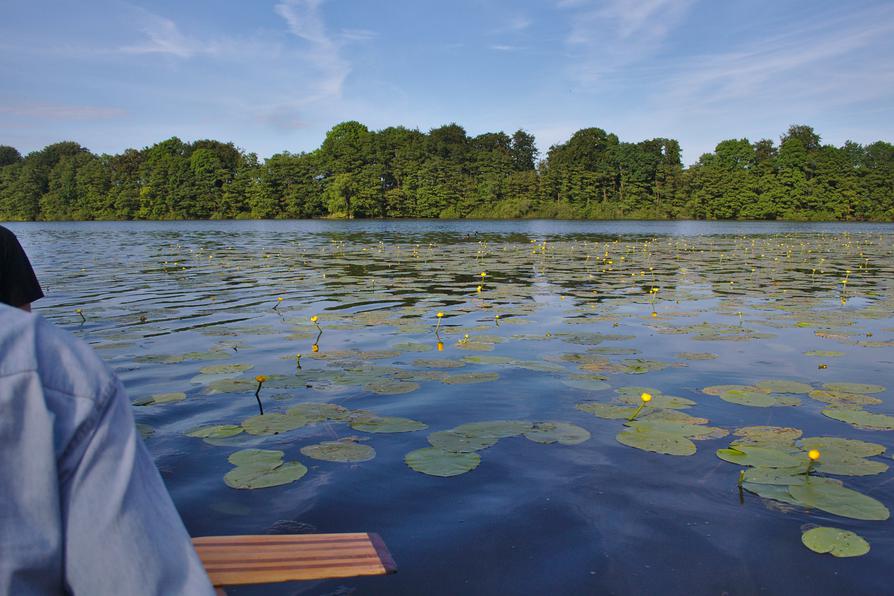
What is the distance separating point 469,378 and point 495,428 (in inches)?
44.2

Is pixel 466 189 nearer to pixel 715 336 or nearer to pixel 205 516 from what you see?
pixel 715 336

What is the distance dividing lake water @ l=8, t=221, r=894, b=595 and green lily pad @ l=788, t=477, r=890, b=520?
22mm

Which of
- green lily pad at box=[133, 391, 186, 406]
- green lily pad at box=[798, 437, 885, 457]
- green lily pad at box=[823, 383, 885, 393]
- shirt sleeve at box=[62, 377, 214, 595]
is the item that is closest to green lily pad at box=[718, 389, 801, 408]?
green lily pad at box=[823, 383, 885, 393]

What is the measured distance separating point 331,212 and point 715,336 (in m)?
57.8

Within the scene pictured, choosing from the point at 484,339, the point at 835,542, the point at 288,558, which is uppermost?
the point at 288,558

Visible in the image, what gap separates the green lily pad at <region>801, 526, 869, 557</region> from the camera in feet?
8.86

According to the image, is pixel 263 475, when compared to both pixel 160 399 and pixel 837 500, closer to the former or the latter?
pixel 160 399

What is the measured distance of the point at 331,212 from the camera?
61969mm

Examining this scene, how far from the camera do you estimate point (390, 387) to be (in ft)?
16.4

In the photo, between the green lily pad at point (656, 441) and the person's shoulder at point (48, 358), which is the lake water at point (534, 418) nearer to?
the green lily pad at point (656, 441)

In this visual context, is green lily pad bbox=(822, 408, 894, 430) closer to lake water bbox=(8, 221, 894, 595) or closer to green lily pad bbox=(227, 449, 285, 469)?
lake water bbox=(8, 221, 894, 595)

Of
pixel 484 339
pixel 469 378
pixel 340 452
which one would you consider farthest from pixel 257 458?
pixel 484 339

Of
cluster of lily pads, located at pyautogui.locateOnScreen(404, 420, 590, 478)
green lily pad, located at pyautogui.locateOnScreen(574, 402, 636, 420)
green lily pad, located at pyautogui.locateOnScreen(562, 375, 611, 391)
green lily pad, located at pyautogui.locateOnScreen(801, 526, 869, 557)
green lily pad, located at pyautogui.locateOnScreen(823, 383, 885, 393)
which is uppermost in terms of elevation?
green lily pad, located at pyautogui.locateOnScreen(823, 383, 885, 393)

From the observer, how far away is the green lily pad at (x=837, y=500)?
2982 mm
